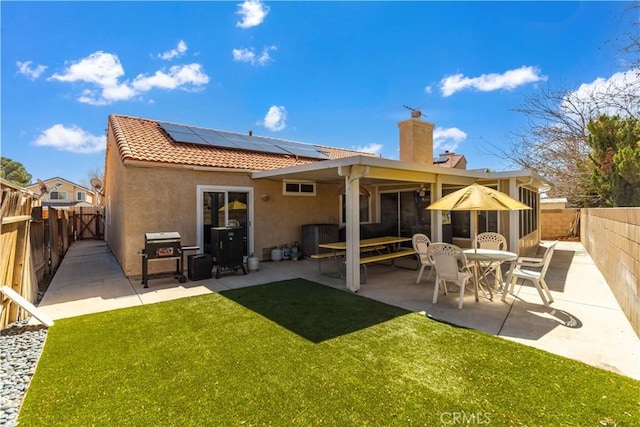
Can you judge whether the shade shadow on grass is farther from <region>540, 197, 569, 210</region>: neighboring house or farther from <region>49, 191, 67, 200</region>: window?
<region>49, 191, 67, 200</region>: window

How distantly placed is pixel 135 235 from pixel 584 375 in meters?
9.17

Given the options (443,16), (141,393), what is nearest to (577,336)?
(141,393)

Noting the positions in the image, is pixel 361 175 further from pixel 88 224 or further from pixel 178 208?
pixel 88 224

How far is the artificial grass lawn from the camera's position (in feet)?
8.90

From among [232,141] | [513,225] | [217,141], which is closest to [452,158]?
[513,225]

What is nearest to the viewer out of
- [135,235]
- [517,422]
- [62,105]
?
→ [517,422]

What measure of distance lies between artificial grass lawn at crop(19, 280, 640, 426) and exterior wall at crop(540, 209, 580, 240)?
17847 mm

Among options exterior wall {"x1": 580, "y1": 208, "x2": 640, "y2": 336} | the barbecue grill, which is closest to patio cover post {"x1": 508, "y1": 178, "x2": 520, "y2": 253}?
exterior wall {"x1": 580, "y1": 208, "x2": 640, "y2": 336}

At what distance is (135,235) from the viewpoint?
26.3 feet

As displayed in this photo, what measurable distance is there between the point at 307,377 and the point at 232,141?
10.5 m

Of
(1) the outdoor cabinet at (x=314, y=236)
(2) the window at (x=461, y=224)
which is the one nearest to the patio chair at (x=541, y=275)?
(2) the window at (x=461, y=224)

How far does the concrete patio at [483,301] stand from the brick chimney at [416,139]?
3.55m

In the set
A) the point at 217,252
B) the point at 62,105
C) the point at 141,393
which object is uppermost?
the point at 62,105

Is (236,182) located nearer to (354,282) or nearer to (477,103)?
(354,282)
